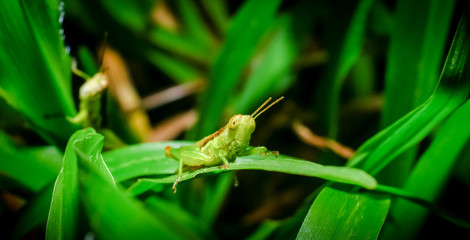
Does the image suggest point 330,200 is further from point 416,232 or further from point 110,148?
point 110,148

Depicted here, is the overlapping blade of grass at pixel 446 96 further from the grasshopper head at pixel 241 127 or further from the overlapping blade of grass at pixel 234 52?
the overlapping blade of grass at pixel 234 52

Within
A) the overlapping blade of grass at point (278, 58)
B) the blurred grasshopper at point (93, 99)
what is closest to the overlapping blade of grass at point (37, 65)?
the blurred grasshopper at point (93, 99)

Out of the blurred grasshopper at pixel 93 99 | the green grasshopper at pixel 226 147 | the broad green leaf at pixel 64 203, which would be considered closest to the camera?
the broad green leaf at pixel 64 203

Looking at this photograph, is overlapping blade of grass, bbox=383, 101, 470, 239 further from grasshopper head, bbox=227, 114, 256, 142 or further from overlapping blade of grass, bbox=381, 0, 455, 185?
grasshopper head, bbox=227, 114, 256, 142

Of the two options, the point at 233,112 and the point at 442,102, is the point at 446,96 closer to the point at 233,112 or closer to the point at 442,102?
the point at 442,102

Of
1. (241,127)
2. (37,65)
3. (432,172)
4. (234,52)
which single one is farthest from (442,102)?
(37,65)

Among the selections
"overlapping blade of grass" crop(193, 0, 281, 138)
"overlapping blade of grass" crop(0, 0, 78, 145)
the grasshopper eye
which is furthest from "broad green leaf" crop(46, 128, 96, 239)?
"overlapping blade of grass" crop(193, 0, 281, 138)

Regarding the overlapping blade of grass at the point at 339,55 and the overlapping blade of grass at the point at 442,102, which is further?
the overlapping blade of grass at the point at 339,55
